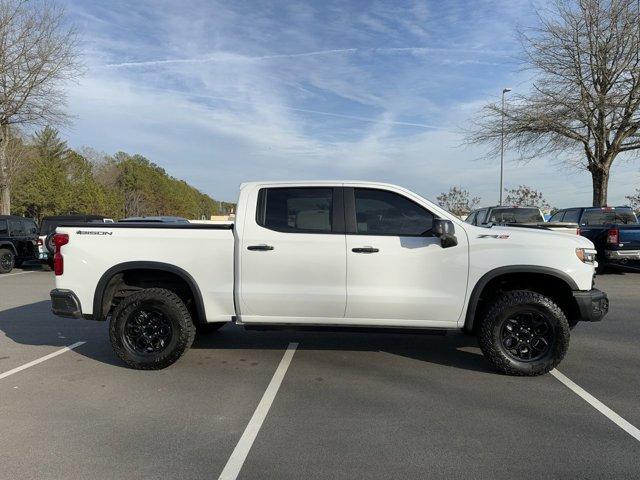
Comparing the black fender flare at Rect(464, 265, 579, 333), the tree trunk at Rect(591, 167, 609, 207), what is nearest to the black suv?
the black fender flare at Rect(464, 265, 579, 333)

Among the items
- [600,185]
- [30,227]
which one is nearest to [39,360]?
[30,227]

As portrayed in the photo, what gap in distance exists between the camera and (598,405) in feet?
14.2

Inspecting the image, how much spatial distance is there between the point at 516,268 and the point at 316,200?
83.4 inches

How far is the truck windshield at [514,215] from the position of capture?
552 inches

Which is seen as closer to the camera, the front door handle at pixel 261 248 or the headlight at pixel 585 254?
the headlight at pixel 585 254

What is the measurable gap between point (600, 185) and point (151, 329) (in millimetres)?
21191

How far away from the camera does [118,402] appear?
4461mm

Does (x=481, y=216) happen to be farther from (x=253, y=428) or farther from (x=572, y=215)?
(x=253, y=428)

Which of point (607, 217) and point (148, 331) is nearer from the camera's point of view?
point (148, 331)

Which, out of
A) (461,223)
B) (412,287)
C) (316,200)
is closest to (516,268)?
(461,223)

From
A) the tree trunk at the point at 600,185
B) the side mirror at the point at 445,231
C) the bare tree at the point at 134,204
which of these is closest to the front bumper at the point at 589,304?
the side mirror at the point at 445,231

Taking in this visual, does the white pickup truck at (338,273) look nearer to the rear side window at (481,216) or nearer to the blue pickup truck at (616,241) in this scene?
the blue pickup truck at (616,241)

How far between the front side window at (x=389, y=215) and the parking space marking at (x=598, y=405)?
2.02 meters

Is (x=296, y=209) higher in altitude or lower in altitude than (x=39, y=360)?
higher
